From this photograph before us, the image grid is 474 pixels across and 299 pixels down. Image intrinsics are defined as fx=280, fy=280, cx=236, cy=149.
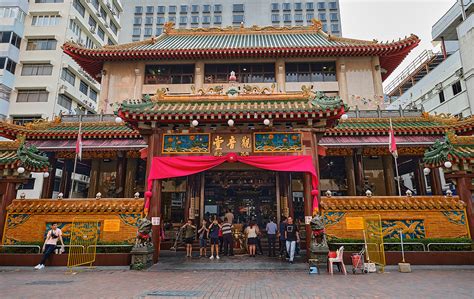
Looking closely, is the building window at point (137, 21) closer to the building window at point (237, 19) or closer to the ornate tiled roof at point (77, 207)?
the building window at point (237, 19)

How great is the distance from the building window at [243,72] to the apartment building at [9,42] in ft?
87.1

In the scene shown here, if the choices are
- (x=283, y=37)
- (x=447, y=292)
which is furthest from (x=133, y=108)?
(x=283, y=37)

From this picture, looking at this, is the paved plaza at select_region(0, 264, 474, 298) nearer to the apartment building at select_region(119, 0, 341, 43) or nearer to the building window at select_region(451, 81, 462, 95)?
Answer: the building window at select_region(451, 81, 462, 95)

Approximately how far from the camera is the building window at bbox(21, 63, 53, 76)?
113ft

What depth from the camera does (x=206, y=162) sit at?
462 inches

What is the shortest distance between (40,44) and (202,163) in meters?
36.1

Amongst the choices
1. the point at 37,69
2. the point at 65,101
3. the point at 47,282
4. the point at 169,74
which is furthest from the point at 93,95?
the point at 47,282

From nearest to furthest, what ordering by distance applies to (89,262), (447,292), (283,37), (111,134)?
(447,292) < (89,262) < (111,134) < (283,37)

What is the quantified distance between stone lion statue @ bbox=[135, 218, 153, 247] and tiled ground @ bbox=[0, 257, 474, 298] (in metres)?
1.08

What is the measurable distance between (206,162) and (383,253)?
742 cm

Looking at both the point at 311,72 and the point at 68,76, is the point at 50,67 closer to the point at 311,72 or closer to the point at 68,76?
the point at 68,76

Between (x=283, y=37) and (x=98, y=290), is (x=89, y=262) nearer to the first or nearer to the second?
(x=98, y=290)

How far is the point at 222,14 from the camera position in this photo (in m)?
71.9

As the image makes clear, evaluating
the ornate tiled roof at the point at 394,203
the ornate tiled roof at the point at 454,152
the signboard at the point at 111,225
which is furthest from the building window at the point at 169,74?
the ornate tiled roof at the point at 454,152
